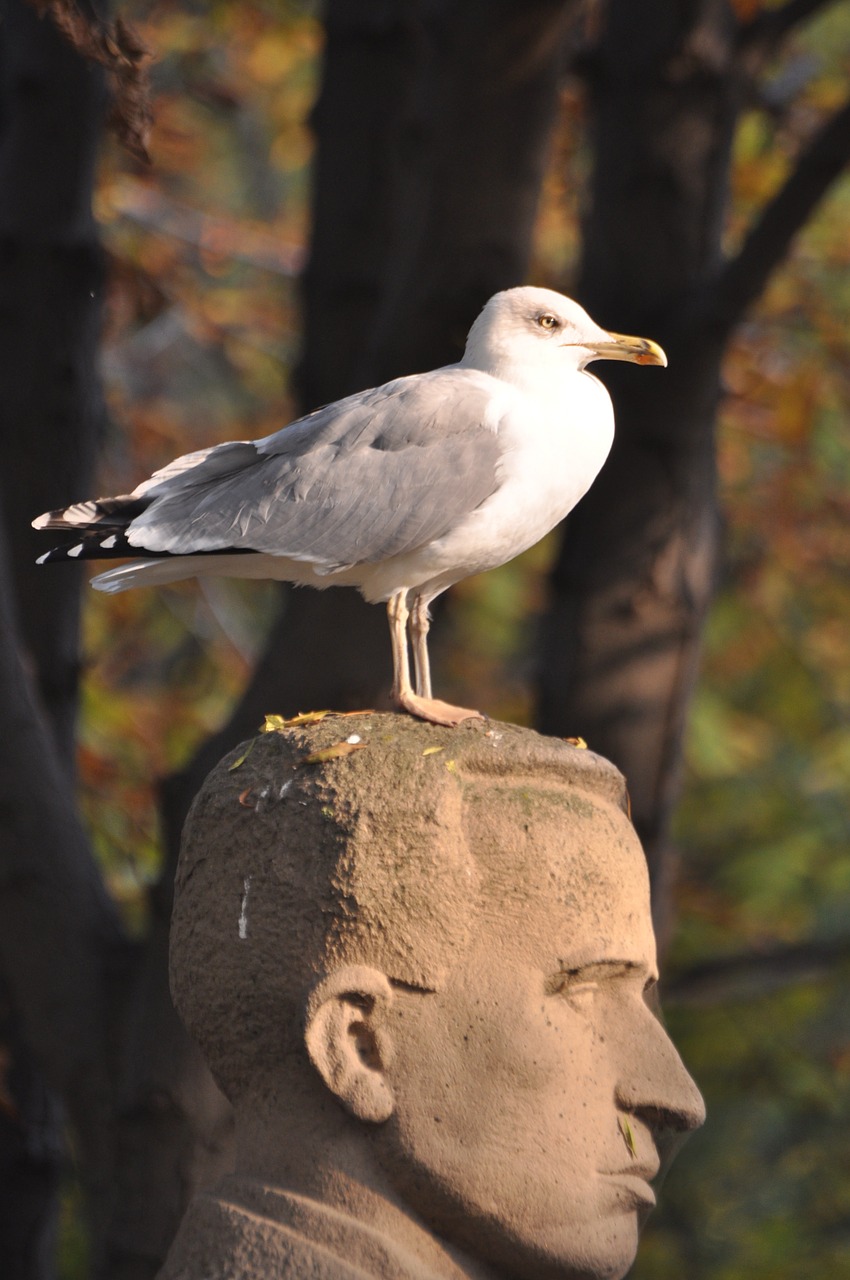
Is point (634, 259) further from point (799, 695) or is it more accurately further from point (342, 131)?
point (799, 695)

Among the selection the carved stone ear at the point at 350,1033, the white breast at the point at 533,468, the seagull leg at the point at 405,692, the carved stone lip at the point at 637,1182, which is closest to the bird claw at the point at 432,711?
the seagull leg at the point at 405,692

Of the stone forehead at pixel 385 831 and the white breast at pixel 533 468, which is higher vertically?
the white breast at pixel 533 468

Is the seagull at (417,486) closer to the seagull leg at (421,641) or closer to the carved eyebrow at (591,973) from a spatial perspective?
the seagull leg at (421,641)

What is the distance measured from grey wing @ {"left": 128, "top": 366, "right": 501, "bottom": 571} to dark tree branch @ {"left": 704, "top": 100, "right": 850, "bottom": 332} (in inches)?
62.1

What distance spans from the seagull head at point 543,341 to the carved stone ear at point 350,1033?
3.81 feet

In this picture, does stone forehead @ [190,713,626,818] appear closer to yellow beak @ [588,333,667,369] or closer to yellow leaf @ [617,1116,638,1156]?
yellow leaf @ [617,1116,638,1156]

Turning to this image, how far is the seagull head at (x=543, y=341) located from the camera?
3.01 meters

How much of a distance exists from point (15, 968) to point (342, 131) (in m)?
2.98

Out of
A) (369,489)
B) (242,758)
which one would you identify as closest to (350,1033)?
(242,758)

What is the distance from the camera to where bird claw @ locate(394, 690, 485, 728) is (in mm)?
2852

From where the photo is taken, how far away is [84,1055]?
436 cm

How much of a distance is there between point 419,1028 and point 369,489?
0.99 m

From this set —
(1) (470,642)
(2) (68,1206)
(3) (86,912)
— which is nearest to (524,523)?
(3) (86,912)

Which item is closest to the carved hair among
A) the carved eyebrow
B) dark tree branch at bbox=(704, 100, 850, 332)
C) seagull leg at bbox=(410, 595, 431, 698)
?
the carved eyebrow
